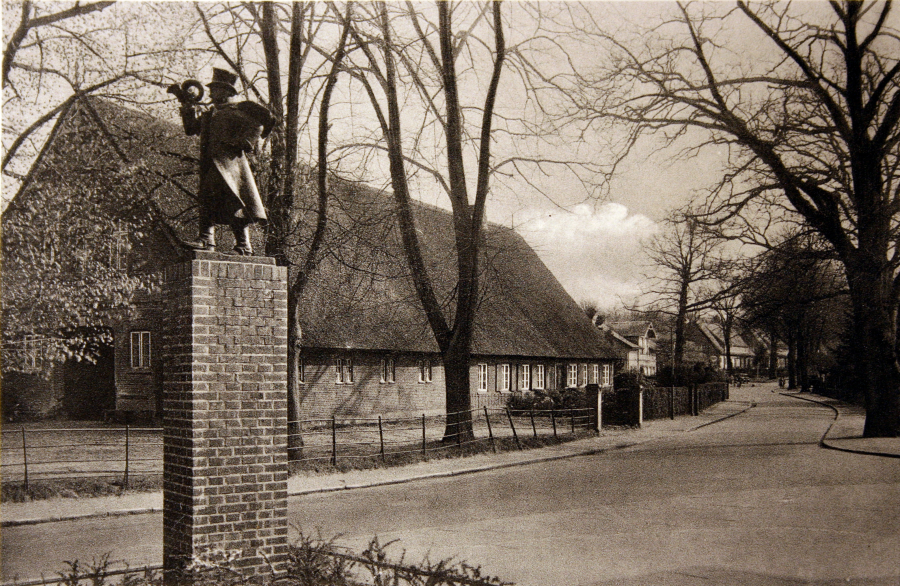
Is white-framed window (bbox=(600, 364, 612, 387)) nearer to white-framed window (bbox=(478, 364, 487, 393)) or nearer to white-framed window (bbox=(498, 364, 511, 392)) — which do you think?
white-framed window (bbox=(498, 364, 511, 392))

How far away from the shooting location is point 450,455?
56.2 feet

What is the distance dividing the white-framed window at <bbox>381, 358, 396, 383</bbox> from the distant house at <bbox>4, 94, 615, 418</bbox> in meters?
0.05

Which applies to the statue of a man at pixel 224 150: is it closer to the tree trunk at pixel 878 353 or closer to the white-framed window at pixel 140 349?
the tree trunk at pixel 878 353

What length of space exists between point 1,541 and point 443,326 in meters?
11.0

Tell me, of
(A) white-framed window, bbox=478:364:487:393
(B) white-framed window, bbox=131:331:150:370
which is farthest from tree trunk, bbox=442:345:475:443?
(A) white-framed window, bbox=478:364:487:393

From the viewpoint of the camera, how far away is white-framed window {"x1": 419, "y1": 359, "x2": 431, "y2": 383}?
1149 inches

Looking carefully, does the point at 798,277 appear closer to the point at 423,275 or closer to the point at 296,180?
the point at 423,275

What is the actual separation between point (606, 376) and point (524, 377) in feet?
35.9

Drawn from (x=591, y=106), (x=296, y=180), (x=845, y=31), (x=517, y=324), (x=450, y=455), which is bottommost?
(x=450, y=455)

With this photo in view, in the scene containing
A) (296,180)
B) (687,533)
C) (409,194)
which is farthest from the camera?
(409,194)

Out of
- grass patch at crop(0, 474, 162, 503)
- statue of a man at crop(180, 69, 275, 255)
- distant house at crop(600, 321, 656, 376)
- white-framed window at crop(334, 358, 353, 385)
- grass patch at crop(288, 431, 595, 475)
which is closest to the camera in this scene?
statue of a man at crop(180, 69, 275, 255)

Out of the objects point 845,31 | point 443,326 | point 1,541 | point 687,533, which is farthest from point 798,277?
point 1,541

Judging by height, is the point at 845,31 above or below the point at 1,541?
above

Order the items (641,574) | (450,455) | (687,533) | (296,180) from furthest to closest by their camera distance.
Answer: (450,455) → (296,180) → (687,533) → (641,574)
